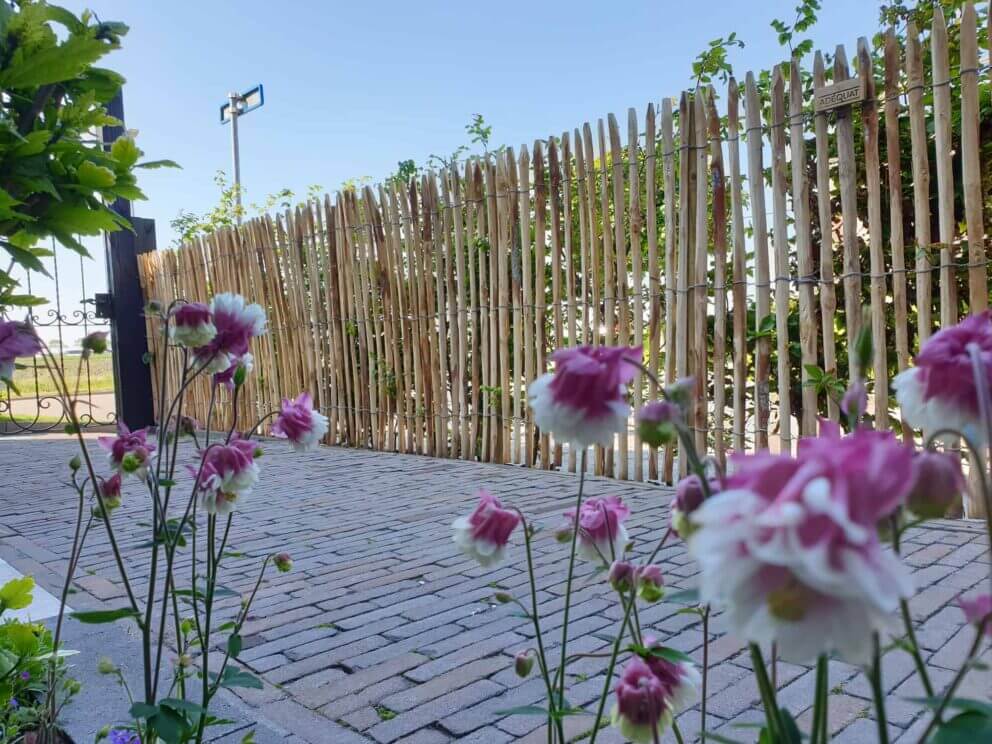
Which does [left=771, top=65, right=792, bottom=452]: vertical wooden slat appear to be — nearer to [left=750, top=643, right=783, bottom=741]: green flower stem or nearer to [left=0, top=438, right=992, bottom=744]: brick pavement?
[left=0, top=438, right=992, bottom=744]: brick pavement

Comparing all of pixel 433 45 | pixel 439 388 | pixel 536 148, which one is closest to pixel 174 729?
pixel 536 148

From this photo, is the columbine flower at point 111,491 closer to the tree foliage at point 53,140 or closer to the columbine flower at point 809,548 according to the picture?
the tree foliage at point 53,140

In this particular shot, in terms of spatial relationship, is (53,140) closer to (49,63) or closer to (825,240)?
(49,63)

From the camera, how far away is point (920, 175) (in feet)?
9.99

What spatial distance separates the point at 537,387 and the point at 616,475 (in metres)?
3.91

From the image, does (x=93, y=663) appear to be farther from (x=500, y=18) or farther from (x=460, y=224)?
(x=500, y=18)

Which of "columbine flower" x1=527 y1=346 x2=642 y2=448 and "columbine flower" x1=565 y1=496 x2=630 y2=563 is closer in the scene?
"columbine flower" x1=527 y1=346 x2=642 y2=448

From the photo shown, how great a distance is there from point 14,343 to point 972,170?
3.24 m

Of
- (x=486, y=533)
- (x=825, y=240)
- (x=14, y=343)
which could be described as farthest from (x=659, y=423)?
(x=825, y=240)

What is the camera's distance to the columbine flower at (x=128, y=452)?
1021 mm

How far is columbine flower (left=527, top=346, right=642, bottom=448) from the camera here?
0.60 metres

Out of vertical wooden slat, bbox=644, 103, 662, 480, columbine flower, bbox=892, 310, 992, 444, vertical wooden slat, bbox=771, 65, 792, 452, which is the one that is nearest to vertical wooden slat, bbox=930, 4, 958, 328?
vertical wooden slat, bbox=771, 65, 792, 452

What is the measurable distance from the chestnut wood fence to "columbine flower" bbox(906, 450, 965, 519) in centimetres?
170

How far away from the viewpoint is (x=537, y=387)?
619mm
